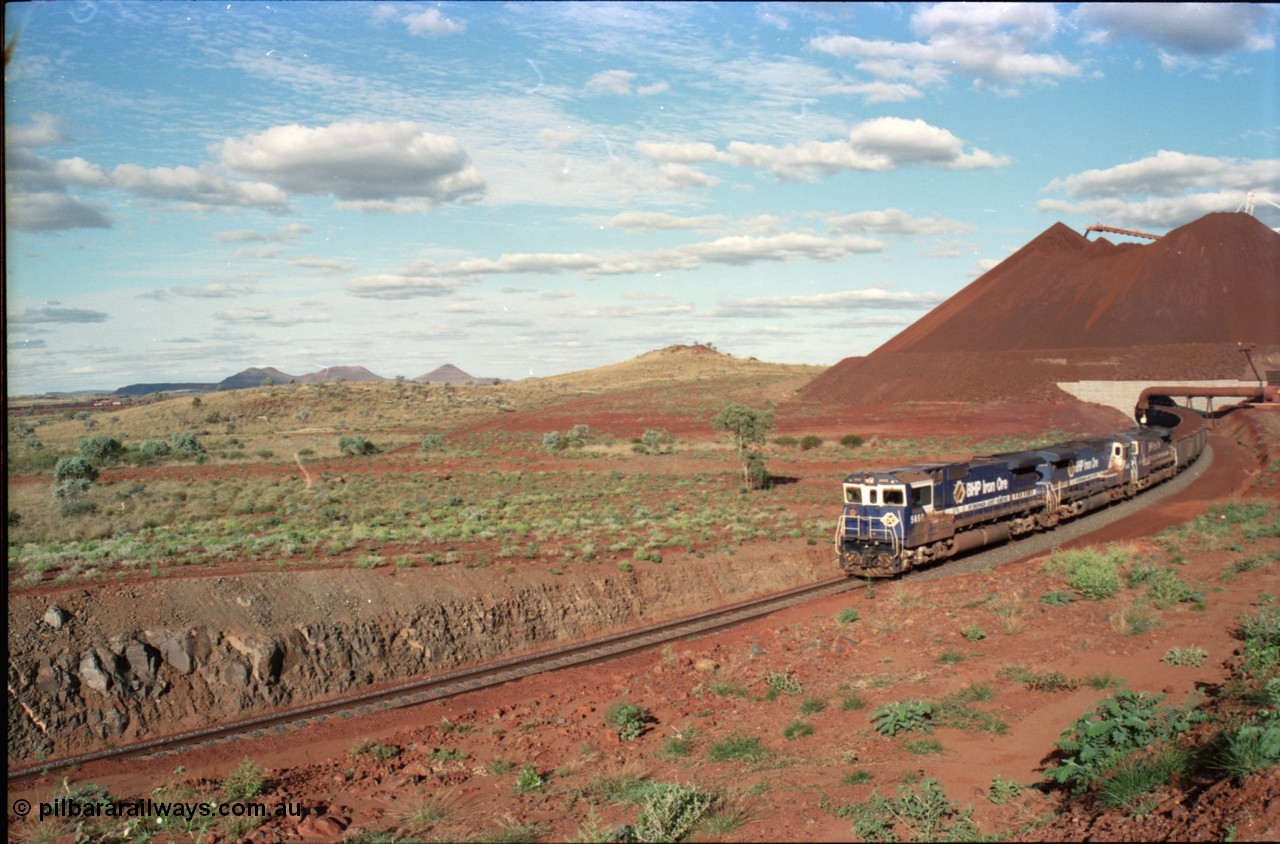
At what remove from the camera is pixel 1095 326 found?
104 m

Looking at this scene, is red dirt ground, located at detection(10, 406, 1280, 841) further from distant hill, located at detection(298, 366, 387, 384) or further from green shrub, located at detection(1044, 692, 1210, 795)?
distant hill, located at detection(298, 366, 387, 384)

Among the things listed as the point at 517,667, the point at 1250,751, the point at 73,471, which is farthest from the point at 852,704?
the point at 73,471

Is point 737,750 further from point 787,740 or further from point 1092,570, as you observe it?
point 1092,570

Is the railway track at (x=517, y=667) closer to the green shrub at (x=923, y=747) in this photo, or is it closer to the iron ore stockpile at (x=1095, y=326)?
the green shrub at (x=923, y=747)

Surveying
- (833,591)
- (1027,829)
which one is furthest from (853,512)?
(1027,829)

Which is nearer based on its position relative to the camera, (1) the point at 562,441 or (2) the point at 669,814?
(2) the point at 669,814

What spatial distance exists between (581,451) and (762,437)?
16236 millimetres

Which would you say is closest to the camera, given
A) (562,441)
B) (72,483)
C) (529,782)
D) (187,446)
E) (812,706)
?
(529,782)

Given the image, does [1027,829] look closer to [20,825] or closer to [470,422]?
[20,825]

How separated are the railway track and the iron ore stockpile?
68.9 m

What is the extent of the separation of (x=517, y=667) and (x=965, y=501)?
1635cm

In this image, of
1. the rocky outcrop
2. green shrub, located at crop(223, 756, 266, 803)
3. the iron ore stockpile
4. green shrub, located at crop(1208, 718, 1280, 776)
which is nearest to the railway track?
the rocky outcrop

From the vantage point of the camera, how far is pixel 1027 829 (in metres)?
9.79

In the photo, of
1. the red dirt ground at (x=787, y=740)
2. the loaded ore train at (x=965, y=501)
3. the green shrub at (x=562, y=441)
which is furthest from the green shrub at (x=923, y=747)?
the green shrub at (x=562, y=441)
